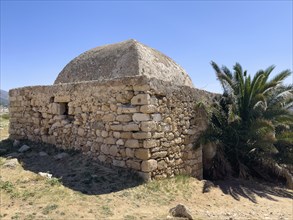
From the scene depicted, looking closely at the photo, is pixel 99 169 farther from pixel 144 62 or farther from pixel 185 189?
pixel 144 62

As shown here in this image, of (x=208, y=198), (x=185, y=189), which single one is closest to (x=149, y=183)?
(x=185, y=189)

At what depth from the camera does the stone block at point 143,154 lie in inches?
242

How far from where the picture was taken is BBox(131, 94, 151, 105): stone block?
20.4ft

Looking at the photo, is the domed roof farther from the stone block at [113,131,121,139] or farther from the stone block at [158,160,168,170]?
the stone block at [158,160,168,170]

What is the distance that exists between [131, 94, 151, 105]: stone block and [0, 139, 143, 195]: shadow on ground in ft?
4.87

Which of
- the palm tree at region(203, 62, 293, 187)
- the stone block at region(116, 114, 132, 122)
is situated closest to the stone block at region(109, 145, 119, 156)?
the stone block at region(116, 114, 132, 122)

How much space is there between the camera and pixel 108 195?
5527 mm

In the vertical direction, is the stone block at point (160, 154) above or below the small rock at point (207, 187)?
above

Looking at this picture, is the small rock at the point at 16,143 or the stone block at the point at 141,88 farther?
the small rock at the point at 16,143

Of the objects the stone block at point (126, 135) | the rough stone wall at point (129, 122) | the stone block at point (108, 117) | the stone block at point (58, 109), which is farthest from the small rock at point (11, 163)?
the stone block at point (126, 135)

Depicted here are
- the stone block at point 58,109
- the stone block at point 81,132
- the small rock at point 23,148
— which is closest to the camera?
the stone block at point 81,132

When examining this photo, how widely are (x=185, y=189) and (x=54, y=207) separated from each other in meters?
2.90

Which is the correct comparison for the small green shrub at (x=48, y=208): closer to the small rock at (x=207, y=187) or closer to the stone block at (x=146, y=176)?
the stone block at (x=146, y=176)

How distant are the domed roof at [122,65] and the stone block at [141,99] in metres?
1.11
